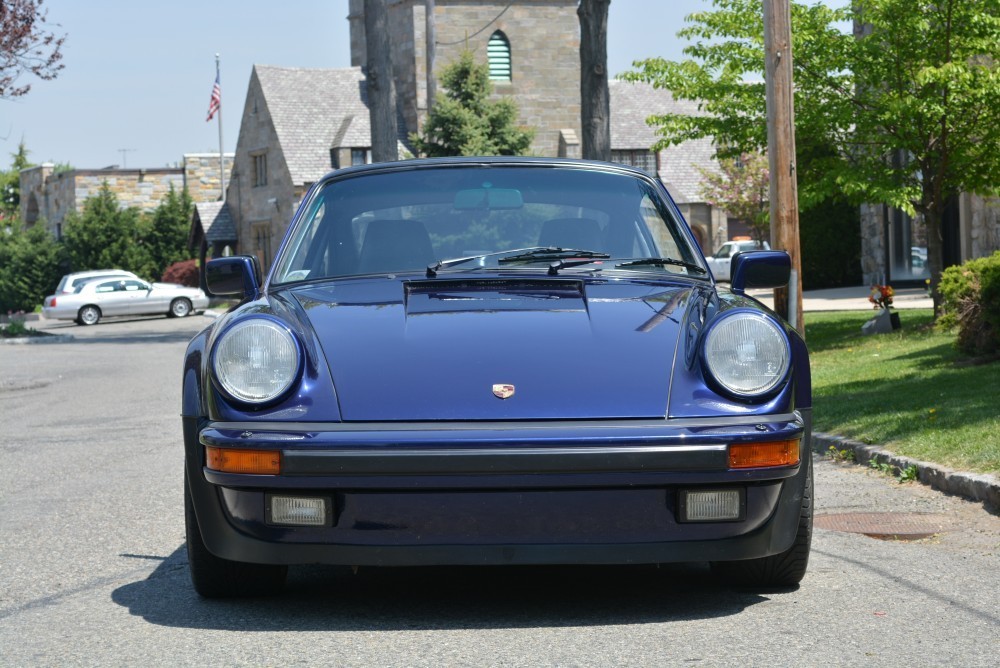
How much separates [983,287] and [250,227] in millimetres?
46767

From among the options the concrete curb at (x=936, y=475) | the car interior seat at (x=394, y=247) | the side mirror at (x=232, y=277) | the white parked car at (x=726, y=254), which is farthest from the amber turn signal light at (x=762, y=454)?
the white parked car at (x=726, y=254)

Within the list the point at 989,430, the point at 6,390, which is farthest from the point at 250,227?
the point at 989,430

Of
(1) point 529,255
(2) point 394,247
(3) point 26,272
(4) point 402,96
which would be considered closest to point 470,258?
(1) point 529,255

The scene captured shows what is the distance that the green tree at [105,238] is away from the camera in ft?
187

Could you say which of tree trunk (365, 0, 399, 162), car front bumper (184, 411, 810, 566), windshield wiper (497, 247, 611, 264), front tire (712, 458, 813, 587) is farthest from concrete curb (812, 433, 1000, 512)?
tree trunk (365, 0, 399, 162)

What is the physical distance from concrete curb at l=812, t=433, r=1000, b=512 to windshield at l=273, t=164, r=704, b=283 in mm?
2368

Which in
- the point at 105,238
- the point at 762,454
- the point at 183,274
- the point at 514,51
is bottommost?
the point at 762,454

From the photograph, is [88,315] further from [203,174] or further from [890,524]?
[890,524]

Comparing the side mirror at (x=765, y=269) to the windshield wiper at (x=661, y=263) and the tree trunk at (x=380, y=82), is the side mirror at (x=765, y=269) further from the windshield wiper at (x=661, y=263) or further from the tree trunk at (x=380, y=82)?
the tree trunk at (x=380, y=82)

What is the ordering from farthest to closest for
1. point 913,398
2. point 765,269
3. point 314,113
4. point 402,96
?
point 402,96 → point 314,113 → point 913,398 → point 765,269

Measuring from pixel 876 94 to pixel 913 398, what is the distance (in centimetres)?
816

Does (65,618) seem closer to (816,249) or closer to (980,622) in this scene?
(980,622)

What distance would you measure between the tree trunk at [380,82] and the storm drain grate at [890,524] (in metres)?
21.1

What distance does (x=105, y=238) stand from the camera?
57312mm
